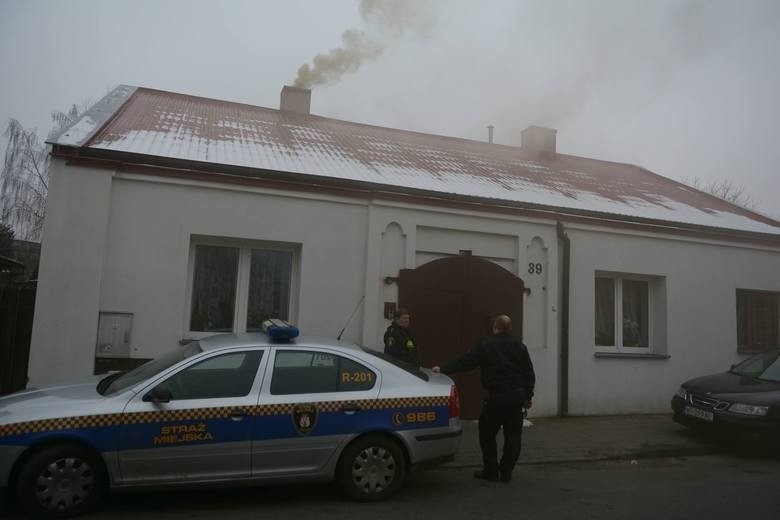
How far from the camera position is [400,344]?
726cm

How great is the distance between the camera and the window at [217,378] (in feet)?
16.0

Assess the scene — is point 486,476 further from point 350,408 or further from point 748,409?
point 748,409

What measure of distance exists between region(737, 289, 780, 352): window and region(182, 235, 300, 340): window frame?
8675 mm

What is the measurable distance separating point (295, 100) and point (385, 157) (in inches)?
169

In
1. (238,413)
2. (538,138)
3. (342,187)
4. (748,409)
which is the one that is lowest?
(748,409)

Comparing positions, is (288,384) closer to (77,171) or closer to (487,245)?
(77,171)

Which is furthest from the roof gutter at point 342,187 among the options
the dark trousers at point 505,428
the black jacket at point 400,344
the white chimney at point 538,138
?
the white chimney at point 538,138

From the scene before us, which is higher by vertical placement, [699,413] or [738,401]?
[738,401]

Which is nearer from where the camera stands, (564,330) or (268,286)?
(268,286)

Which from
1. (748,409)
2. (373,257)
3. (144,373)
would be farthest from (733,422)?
(144,373)

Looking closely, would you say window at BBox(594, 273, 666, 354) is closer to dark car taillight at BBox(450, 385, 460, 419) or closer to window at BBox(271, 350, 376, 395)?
dark car taillight at BBox(450, 385, 460, 419)

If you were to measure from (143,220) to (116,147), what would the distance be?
41.3 inches

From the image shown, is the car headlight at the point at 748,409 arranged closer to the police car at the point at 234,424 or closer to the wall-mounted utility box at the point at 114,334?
the police car at the point at 234,424

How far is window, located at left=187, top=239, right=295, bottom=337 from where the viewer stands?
27.0ft
